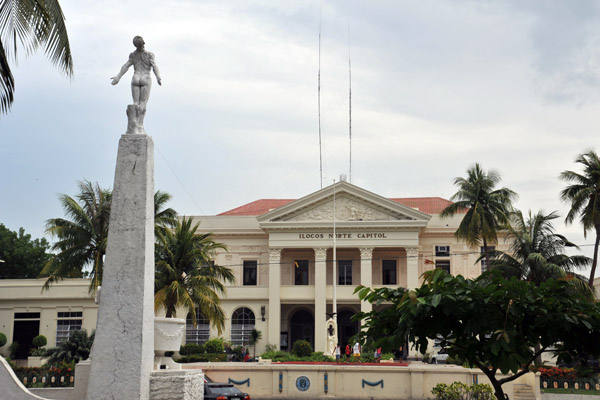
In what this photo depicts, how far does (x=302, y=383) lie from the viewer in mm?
22391

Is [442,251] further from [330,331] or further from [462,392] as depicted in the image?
[462,392]

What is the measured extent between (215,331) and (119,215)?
3815 centimetres

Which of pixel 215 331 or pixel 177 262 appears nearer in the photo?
pixel 177 262

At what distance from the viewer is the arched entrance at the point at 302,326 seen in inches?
1935

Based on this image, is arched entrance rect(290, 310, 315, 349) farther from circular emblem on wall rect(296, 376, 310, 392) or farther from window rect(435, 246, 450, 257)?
circular emblem on wall rect(296, 376, 310, 392)

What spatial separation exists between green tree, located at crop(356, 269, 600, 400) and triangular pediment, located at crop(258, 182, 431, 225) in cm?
3666

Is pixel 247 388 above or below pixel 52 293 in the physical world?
below

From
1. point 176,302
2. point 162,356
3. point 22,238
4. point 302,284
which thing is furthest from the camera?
point 22,238

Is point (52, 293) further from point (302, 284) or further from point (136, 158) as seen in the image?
point (136, 158)

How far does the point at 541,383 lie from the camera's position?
73.0 feet

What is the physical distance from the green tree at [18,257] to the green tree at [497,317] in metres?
50.6

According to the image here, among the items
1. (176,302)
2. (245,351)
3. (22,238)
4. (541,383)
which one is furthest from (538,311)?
(22,238)

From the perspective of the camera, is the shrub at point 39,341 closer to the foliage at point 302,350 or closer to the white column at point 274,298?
the white column at point 274,298

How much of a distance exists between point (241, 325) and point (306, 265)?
20.2 feet
